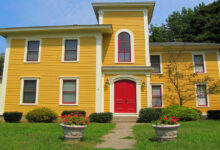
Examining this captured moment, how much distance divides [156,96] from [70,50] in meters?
8.50

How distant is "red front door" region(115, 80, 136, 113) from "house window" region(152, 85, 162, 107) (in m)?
3.82

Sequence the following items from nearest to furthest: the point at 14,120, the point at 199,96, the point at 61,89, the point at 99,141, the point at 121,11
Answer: the point at 99,141 < the point at 14,120 < the point at 61,89 < the point at 121,11 < the point at 199,96

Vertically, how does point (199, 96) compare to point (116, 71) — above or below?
below

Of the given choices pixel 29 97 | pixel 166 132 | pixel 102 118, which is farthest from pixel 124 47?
pixel 166 132

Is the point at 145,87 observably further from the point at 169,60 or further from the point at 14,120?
the point at 14,120

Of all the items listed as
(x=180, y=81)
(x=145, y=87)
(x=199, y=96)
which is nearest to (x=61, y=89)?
(x=145, y=87)

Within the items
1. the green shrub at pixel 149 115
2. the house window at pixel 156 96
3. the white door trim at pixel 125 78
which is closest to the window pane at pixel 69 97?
the white door trim at pixel 125 78

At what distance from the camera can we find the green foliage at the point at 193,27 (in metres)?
31.8

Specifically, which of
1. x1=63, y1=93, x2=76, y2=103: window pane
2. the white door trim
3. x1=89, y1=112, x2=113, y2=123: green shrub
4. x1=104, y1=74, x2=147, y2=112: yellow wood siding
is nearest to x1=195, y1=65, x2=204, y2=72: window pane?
x1=104, y1=74, x2=147, y2=112: yellow wood siding

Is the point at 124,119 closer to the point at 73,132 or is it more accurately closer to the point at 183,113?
the point at 183,113

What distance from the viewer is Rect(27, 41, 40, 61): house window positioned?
14.9 meters

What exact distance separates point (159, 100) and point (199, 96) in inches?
137

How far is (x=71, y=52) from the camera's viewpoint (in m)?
14.7

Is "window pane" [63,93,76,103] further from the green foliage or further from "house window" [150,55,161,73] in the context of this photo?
the green foliage
